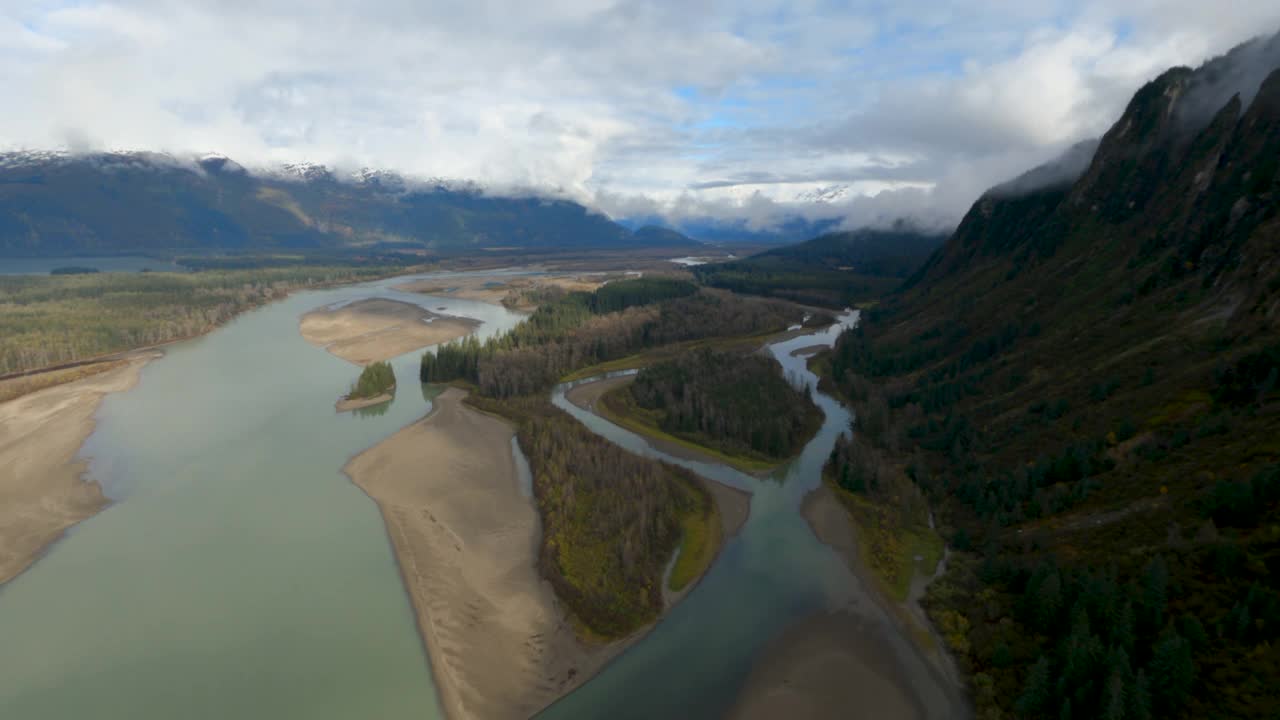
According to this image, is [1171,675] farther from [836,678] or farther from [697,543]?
[697,543]

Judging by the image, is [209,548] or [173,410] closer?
[209,548]

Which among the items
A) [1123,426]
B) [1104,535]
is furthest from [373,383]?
[1123,426]

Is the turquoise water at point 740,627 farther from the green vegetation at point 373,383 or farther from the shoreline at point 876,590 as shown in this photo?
the green vegetation at point 373,383

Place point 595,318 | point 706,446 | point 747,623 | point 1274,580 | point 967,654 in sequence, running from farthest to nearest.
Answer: point 595,318 → point 706,446 → point 747,623 → point 967,654 → point 1274,580

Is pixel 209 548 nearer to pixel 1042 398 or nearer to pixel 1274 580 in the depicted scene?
pixel 1274 580

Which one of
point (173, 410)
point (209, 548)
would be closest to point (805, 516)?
point (209, 548)

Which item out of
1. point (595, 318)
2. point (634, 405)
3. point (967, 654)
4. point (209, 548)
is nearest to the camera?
point (967, 654)

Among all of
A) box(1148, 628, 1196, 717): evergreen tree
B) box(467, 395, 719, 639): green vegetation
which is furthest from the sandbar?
box(1148, 628, 1196, 717): evergreen tree

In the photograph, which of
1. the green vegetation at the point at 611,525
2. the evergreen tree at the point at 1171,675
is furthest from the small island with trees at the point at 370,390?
the evergreen tree at the point at 1171,675
